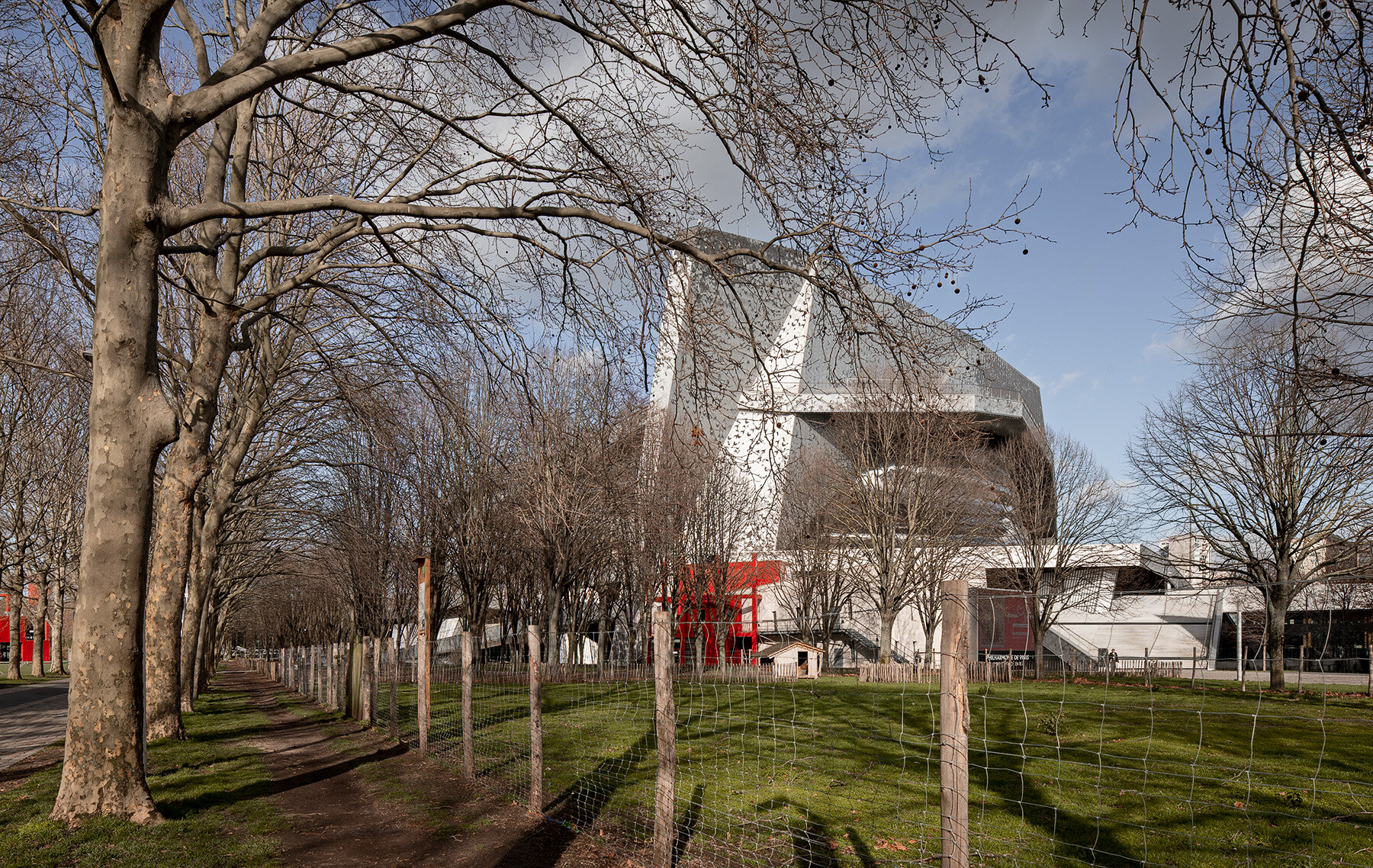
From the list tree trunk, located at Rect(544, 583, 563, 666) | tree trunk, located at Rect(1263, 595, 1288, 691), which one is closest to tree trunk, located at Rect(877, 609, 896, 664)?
tree trunk, located at Rect(1263, 595, 1288, 691)

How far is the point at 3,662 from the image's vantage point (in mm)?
68188

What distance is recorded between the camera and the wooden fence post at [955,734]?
3760 mm

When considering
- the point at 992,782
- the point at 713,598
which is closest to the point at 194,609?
the point at 992,782

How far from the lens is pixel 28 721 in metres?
19.5

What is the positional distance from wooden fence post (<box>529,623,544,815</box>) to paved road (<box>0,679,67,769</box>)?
8526 millimetres

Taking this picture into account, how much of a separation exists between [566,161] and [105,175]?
13.2ft

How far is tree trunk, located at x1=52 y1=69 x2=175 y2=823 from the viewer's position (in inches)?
276

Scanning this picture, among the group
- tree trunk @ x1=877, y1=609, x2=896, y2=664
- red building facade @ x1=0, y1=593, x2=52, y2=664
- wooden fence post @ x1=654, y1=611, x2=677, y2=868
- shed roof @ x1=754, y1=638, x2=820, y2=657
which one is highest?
wooden fence post @ x1=654, y1=611, x2=677, y2=868

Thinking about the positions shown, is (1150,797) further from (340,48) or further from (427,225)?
(340,48)

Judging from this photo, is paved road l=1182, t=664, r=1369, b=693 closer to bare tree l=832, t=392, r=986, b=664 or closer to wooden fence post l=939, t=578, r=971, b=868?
bare tree l=832, t=392, r=986, b=664

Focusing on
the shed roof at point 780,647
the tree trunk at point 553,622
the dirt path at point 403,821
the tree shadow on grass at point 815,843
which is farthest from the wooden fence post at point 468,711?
the shed roof at point 780,647

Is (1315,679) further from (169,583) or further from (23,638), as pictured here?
(23,638)

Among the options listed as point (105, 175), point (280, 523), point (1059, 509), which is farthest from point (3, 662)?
point (105, 175)

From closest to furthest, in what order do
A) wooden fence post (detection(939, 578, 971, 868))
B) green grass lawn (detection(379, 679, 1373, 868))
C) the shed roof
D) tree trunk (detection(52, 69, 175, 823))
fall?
wooden fence post (detection(939, 578, 971, 868)) → green grass lawn (detection(379, 679, 1373, 868)) → tree trunk (detection(52, 69, 175, 823)) → the shed roof
